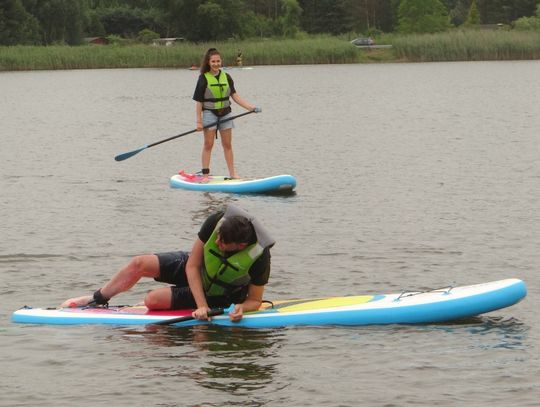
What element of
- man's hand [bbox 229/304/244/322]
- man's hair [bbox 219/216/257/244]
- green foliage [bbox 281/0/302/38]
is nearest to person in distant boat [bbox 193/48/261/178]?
man's hand [bbox 229/304/244/322]

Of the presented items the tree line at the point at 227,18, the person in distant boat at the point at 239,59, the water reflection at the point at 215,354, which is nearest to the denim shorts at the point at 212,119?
Answer: the water reflection at the point at 215,354

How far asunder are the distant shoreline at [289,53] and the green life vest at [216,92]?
134ft

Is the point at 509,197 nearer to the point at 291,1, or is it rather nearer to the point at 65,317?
the point at 65,317

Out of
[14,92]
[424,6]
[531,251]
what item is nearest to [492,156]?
[531,251]

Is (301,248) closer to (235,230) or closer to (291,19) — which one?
(235,230)

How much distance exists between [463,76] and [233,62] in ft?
46.2

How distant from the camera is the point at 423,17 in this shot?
3844 inches

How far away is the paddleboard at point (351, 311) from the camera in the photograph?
841cm

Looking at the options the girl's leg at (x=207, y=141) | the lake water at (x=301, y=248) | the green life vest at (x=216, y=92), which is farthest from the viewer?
the girl's leg at (x=207, y=141)

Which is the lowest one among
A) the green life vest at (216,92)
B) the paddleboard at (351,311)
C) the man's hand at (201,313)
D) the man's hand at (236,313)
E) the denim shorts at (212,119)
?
the paddleboard at (351,311)

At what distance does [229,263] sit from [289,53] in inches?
1973

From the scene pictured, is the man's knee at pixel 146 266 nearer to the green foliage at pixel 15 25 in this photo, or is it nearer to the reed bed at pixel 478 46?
the reed bed at pixel 478 46

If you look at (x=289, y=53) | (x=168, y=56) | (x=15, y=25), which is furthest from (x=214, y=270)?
(x=15, y=25)

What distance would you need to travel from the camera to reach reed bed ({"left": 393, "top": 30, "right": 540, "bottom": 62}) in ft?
179
